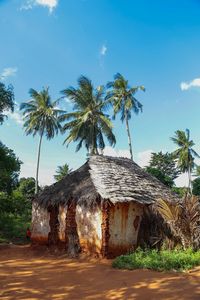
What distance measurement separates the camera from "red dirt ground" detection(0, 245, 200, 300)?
7.25 metres

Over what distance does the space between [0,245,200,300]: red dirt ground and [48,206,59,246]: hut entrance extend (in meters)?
2.66

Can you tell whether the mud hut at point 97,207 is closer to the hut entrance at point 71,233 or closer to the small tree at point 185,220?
the hut entrance at point 71,233

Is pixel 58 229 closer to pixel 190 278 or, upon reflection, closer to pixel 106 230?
pixel 106 230

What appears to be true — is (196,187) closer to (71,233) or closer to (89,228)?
(71,233)

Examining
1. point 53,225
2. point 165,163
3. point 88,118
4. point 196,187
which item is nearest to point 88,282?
point 53,225

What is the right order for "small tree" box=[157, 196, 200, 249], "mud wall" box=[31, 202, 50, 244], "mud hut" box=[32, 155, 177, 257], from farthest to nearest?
"mud wall" box=[31, 202, 50, 244] → "mud hut" box=[32, 155, 177, 257] → "small tree" box=[157, 196, 200, 249]

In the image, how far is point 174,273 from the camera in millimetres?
9000

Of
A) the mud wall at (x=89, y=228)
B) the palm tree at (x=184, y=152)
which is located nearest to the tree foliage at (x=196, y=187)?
the palm tree at (x=184, y=152)

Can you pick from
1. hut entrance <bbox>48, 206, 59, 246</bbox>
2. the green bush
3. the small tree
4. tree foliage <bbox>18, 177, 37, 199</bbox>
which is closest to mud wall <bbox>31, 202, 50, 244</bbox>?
hut entrance <bbox>48, 206, 59, 246</bbox>

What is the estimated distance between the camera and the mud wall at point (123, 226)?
39.3 ft

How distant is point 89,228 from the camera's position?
492 inches

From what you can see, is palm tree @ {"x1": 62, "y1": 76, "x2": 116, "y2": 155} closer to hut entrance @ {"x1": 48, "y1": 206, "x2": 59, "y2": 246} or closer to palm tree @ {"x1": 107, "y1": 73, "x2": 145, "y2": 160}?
palm tree @ {"x1": 107, "y1": 73, "x2": 145, "y2": 160}

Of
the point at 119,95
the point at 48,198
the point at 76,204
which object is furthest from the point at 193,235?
the point at 119,95

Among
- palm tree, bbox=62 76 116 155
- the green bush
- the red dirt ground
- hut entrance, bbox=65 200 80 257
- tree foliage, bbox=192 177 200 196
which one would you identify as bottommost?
the red dirt ground
